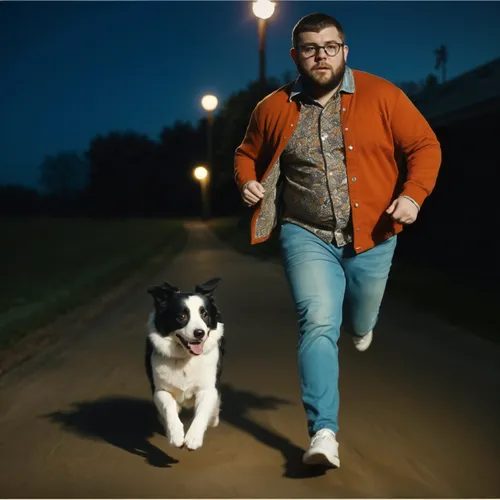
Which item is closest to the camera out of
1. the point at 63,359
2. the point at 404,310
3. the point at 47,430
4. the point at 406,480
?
the point at 406,480

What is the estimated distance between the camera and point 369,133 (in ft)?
15.4

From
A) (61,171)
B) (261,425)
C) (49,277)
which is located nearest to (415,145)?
(261,425)

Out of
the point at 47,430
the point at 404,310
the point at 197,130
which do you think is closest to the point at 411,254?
the point at 404,310

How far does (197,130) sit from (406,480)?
9367cm

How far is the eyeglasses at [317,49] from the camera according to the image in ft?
15.4

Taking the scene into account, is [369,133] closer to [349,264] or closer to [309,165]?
[309,165]

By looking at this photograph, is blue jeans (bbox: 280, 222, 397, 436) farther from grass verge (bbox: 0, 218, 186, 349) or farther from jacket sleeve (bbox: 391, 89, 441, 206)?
grass verge (bbox: 0, 218, 186, 349)

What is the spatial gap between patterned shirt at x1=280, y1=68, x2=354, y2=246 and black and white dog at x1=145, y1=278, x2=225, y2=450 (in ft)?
2.79

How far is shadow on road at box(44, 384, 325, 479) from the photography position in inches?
203

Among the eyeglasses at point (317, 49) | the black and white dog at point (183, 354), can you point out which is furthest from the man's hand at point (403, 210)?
the black and white dog at point (183, 354)

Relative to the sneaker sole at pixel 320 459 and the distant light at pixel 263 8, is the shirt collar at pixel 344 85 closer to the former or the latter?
the sneaker sole at pixel 320 459

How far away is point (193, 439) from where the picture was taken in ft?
15.9

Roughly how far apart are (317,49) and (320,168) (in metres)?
0.65

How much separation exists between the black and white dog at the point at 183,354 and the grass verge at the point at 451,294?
16.0 ft
